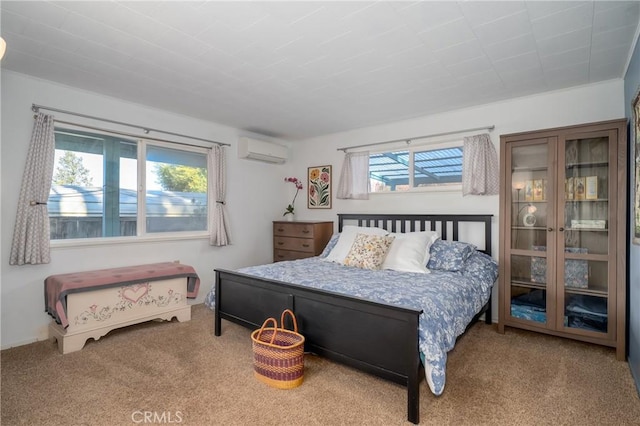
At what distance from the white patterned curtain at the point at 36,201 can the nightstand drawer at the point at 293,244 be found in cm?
261

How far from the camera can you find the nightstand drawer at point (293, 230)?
14.6ft

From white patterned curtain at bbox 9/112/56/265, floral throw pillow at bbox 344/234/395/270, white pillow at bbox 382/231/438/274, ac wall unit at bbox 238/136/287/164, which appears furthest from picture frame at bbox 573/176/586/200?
white patterned curtain at bbox 9/112/56/265

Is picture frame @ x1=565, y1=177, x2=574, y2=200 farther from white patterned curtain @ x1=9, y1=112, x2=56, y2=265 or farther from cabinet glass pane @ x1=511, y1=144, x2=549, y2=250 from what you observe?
white patterned curtain @ x1=9, y1=112, x2=56, y2=265

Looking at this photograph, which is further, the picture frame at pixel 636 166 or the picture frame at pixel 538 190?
the picture frame at pixel 538 190

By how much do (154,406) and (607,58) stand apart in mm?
3937

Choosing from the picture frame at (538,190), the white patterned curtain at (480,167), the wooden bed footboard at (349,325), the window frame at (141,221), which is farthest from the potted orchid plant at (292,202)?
the picture frame at (538,190)

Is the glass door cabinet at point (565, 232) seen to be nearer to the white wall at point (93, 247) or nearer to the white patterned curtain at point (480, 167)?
the white patterned curtain at point (480, 167)

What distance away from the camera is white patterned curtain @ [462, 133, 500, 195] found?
3.43m

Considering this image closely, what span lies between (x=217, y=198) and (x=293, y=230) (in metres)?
1.11

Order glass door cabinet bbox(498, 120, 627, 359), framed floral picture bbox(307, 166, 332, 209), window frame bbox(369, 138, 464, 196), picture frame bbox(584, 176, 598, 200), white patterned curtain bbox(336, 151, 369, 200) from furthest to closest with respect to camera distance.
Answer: framed floral picture bbox(307, 166, 332, 209)
white patterned curtain bbox(336, 151, 369, 200)
window frame bbox(369, 138, 464, 196)
picture frame bbox(584, 176, 598, 200)
glass door cabinet bbox(498, 120, 627, 359)

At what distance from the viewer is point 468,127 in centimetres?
362

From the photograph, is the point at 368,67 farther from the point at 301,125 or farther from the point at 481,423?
the point at 481,423

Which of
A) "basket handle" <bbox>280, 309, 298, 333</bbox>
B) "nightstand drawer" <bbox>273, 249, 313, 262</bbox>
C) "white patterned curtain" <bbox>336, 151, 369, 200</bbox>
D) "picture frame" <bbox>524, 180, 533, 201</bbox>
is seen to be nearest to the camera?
"basket handle" <bbox>280, 309, 298, 333</bbox>

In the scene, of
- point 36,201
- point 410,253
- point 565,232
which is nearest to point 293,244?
point 410,253
